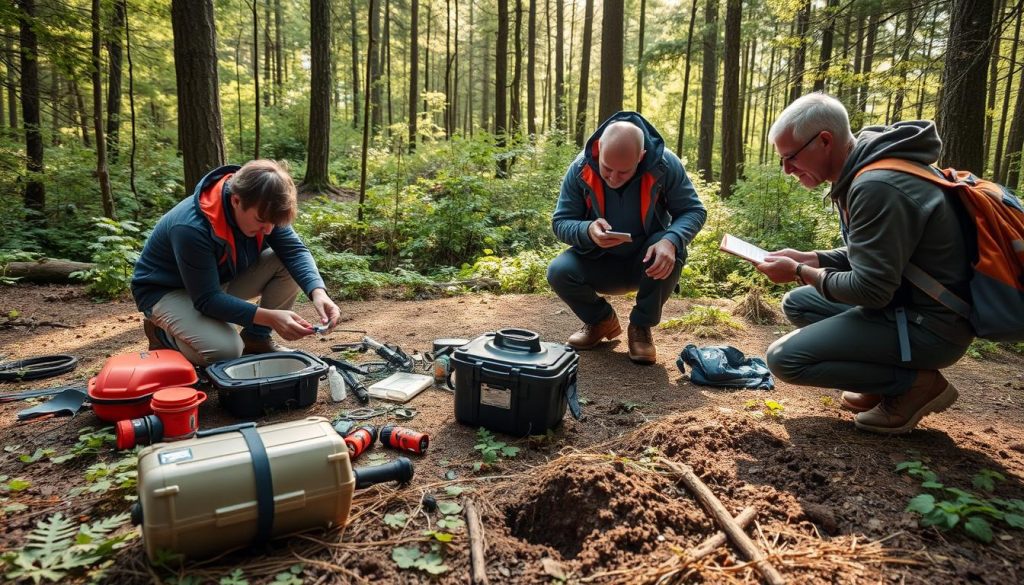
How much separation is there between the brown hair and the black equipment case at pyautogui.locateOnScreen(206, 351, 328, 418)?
2.70ft

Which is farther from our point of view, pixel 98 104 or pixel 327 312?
pixel 98 104

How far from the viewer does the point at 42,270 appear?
6.33m

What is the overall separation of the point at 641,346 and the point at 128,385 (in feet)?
10.3

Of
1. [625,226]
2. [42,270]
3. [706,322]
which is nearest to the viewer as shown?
[625,226]

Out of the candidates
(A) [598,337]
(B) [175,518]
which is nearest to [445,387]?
(A) [598,337]

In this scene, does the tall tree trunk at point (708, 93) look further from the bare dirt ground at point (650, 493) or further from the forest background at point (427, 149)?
the bare dirt ground at point (650, 493)

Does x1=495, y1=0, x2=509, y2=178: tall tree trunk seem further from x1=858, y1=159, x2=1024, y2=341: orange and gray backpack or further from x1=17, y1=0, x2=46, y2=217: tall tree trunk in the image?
x1=858, y1=159, x2=1024, y2=341: orange and gray backpack

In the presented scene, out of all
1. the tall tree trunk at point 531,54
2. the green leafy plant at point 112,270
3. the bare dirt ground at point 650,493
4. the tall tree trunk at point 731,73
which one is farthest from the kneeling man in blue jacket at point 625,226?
the tall tree trunk at point 531,54

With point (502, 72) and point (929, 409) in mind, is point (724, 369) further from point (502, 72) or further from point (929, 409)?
point (502, 72)

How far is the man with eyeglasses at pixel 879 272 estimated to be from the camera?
2.36 m

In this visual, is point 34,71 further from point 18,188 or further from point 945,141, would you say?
point 945,141

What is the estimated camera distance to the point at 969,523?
6.08ft

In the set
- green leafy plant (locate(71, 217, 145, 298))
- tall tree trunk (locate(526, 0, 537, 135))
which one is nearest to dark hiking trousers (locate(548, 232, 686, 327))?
green leafy plant (locate(71, 217, 145, 298))

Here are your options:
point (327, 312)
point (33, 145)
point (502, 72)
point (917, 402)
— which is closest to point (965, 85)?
point (917, 402)
